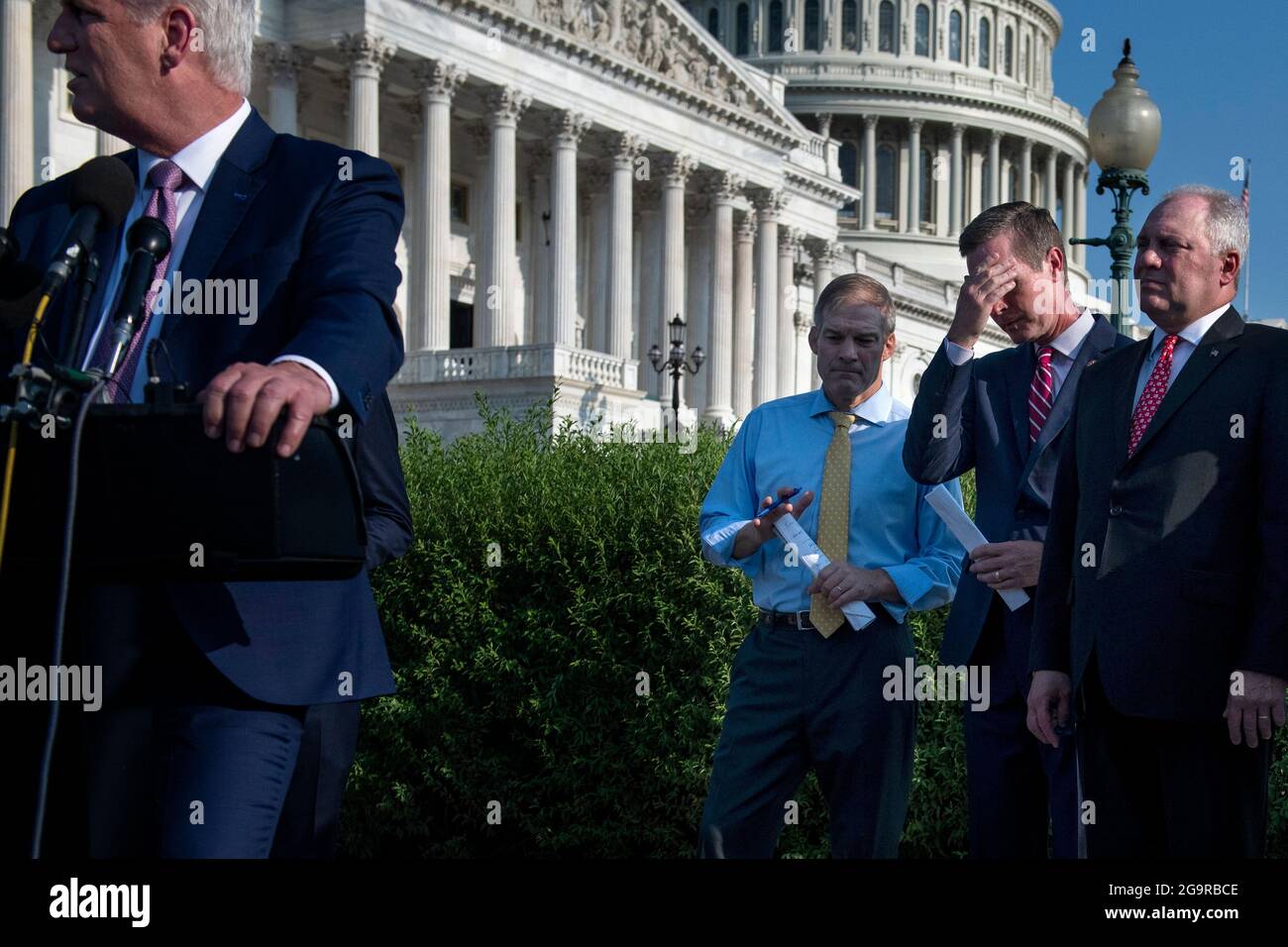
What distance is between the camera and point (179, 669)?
11.1ft

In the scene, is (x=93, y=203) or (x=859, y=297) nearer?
(x=93, y=203)

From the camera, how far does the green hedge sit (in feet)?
26.7

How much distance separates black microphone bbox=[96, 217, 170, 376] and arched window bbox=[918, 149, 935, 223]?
316ft

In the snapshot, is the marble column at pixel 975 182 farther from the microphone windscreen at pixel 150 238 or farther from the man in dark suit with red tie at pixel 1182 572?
the microphone windscreen at pixel 150 238

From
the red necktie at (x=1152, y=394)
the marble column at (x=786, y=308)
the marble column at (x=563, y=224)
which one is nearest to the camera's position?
the red necktie at (x=1152, y=394)

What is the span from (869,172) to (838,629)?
9206cm

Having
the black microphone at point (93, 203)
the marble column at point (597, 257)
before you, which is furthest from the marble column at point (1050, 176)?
the black microphone at point (93, 203)

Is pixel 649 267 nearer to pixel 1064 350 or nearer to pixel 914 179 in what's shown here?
pixel 1064 350

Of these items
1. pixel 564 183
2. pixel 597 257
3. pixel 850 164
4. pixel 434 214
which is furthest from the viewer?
pixel 850 164

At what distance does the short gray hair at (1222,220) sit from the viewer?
181 inches

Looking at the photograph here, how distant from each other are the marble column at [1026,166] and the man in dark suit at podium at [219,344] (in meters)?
100

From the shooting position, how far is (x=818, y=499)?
5.73m

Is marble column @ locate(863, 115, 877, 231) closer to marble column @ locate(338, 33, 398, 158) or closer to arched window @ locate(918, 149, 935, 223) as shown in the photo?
arched window @ locate(918, 149, 935, 223)

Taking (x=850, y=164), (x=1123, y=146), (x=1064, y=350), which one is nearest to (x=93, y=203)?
(x=1064, y=350)
